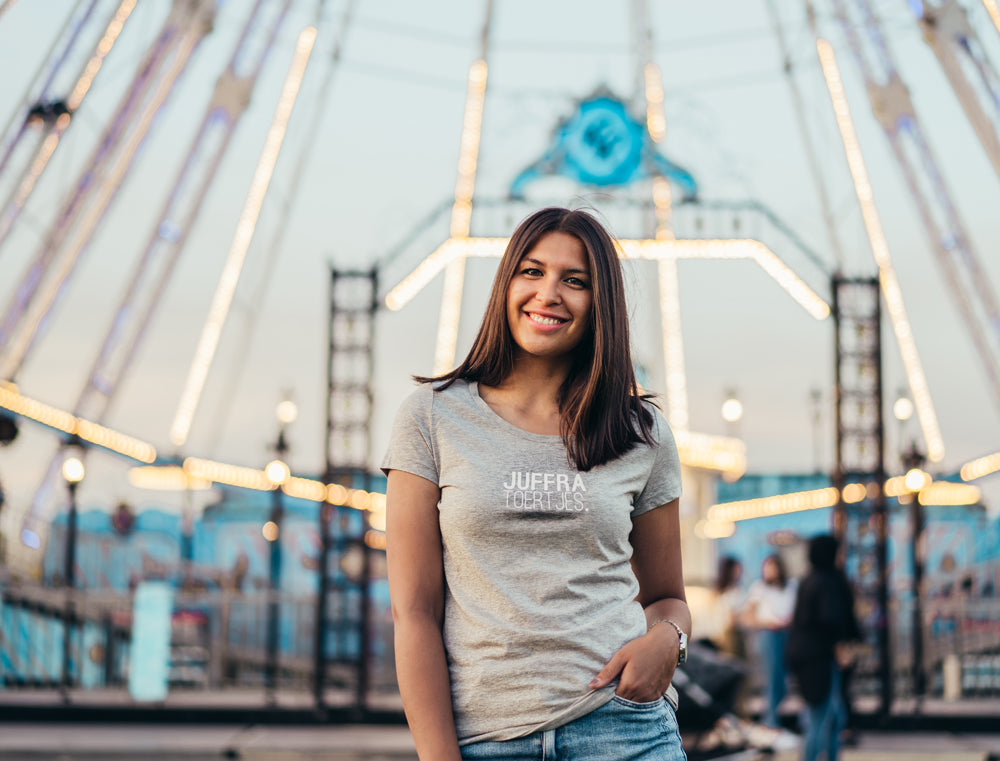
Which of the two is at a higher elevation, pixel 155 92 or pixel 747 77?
pixel 747 77

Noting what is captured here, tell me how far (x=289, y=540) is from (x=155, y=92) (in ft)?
47.5

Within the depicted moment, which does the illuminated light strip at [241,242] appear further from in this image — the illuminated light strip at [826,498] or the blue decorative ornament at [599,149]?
the illuminated light strip at [826,498]

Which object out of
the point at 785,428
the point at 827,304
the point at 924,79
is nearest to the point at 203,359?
the point at 827,304

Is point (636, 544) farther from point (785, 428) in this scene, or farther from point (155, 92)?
point (785, 428)

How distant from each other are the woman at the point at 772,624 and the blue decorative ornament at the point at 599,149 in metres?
6.17

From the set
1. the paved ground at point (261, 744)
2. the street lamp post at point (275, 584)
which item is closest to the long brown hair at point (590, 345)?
the paved ground at point (261, 744)

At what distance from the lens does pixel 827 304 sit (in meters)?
12.9

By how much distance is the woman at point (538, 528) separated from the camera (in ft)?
5.84

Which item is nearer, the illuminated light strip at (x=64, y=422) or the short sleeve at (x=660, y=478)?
the short sleeve at (x=660, y=478)

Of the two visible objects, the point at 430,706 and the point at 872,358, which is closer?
the point at 430,706

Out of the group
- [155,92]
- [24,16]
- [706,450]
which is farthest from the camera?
[706,450]

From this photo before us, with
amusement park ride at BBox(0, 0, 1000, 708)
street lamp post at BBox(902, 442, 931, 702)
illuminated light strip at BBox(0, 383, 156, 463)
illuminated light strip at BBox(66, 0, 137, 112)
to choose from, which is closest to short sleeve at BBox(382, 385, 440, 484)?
amusement park ride at BBox(0, 0, 1000, 708)

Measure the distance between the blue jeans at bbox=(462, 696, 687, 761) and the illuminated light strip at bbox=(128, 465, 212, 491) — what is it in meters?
16.4

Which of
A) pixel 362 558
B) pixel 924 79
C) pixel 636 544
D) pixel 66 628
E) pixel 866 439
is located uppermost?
pixel 924 79
